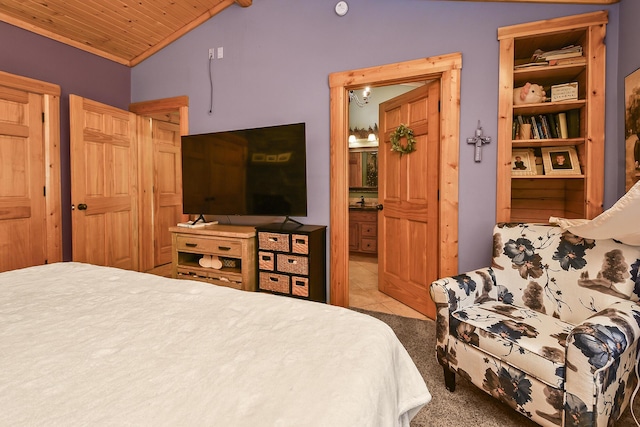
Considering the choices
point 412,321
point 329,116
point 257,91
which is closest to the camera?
point 412,321

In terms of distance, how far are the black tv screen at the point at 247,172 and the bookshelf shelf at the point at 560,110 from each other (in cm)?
164

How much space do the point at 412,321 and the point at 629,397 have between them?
1464 mm

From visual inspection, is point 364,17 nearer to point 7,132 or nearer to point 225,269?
point 225,269

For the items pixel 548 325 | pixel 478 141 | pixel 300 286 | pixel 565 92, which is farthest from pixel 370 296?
pixel 565 92

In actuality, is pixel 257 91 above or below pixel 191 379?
above

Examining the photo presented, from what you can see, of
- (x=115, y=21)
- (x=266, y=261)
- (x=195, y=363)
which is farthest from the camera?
(x=115, y=21)

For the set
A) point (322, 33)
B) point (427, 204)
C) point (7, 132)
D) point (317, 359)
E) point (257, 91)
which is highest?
point (322, 33)

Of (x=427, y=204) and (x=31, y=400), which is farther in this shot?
(x=427, y=204)

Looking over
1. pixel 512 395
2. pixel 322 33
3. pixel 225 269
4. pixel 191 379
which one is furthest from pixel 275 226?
pixel 191 379

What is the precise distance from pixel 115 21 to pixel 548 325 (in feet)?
14.9

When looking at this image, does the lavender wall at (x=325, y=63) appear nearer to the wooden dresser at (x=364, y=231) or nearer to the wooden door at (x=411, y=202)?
the wooden door at (x=411, y=202)

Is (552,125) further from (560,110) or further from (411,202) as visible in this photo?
(411,202)

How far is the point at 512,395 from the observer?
1479 millimetres

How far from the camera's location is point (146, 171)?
13.9ft
